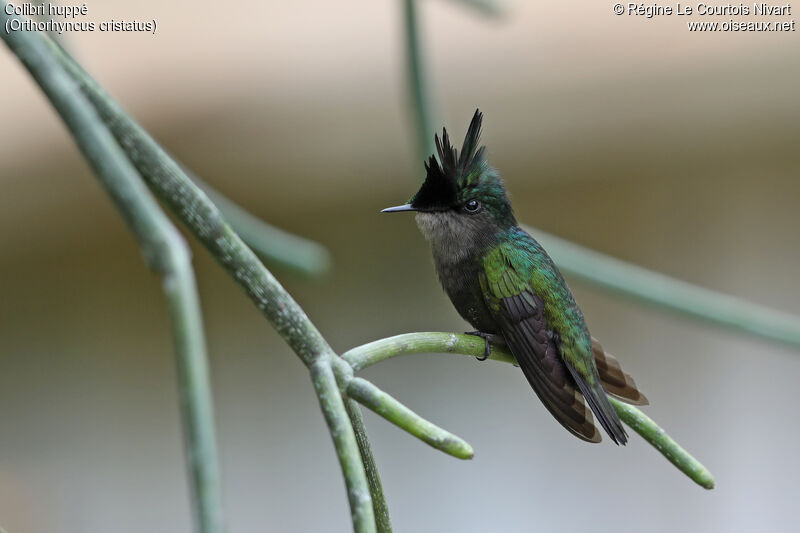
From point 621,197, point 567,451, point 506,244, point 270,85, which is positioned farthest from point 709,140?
point 506,244

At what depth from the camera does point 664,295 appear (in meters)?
0.81

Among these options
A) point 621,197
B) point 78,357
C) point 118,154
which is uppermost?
point 118,154

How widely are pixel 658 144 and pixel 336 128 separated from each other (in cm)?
105

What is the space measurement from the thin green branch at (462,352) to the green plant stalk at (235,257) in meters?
0.03

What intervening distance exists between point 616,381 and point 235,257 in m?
0.60

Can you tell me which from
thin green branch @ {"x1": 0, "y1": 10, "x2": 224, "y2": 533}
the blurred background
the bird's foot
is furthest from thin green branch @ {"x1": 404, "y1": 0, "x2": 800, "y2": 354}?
the blurred background

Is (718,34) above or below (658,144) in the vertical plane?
above

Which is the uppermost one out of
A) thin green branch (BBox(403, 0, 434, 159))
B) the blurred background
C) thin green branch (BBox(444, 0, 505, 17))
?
thin green branch (BBox(444, 0, 505, 17))

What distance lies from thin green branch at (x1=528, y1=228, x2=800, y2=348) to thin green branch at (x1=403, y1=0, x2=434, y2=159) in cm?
15

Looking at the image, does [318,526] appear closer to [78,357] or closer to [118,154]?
[78,357]

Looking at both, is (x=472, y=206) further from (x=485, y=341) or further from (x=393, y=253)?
(x=393, y=253)

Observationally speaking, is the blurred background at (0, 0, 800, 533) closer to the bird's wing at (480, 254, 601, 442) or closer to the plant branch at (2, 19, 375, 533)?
the bird's wing at (480, 254, 601, 442)

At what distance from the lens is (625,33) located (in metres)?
2.54

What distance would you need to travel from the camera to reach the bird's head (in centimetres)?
102
